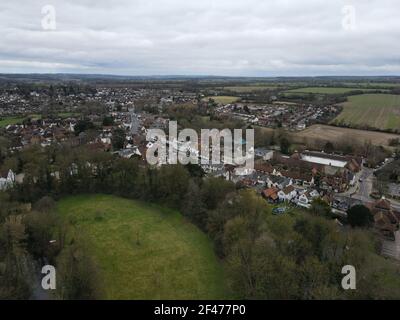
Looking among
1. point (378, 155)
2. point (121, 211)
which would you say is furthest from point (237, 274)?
point (378, 155)

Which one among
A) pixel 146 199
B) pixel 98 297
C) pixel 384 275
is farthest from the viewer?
pixel 146 199

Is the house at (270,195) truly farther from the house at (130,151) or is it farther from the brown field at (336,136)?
the brown field at (336,136)

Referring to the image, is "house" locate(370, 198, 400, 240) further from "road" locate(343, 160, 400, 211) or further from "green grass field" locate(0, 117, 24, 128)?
"green grass field" locate(0, 117, 24, 128)

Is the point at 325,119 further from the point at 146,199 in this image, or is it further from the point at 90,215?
the point at 90,215

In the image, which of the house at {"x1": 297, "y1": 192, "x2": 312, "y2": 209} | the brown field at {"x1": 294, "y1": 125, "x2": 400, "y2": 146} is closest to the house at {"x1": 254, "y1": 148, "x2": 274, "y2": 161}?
the brown field at {"x1": 294, "y1": 125, "x2": 400, "y2": 146}

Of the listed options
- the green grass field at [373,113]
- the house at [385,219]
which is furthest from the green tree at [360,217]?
the green grass field at [373,113]

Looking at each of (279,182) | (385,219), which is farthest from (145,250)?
Answer: (385,219)
